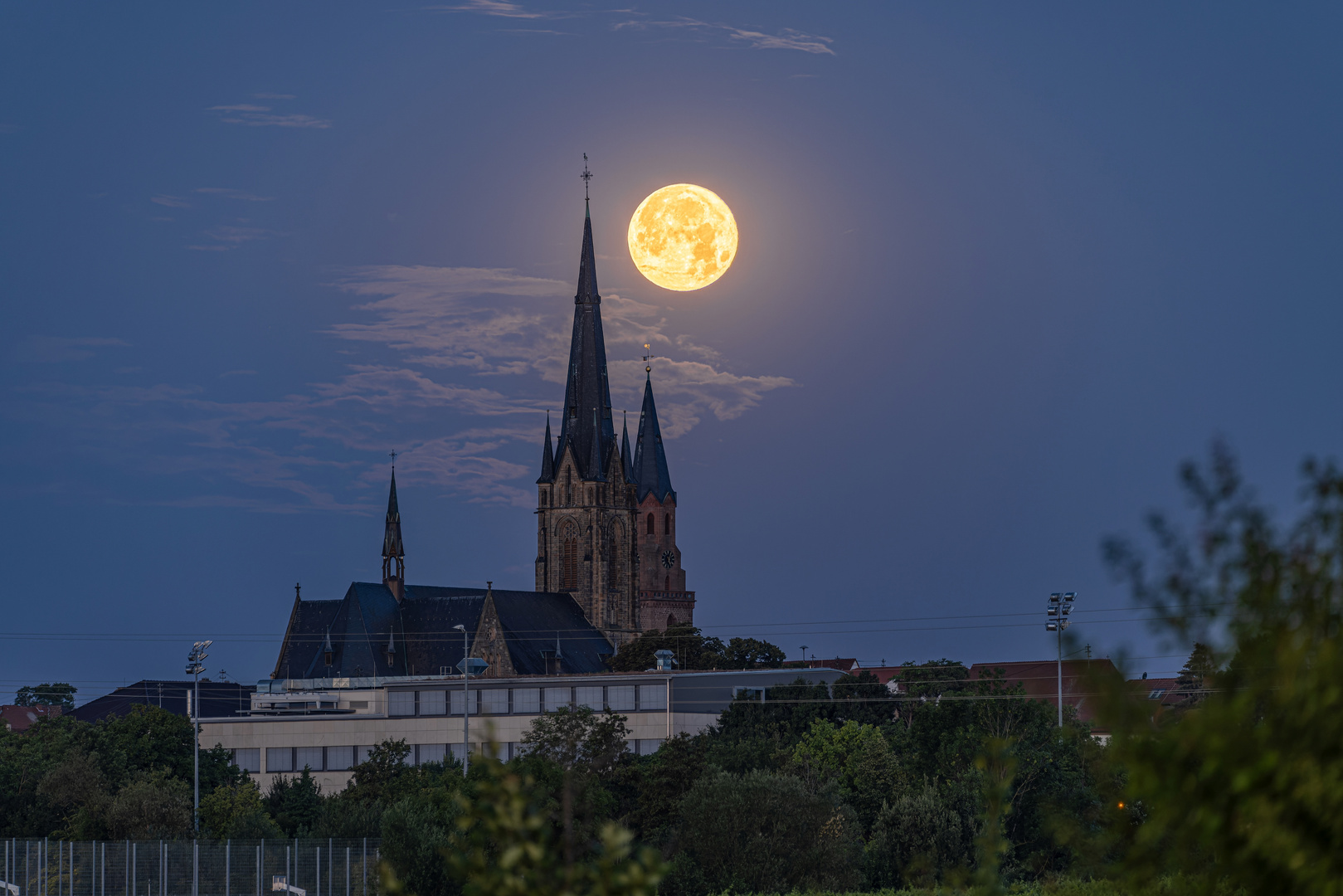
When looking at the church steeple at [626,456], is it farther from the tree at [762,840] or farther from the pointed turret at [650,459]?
the tree at [762,840]

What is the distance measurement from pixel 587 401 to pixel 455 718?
2579 inches

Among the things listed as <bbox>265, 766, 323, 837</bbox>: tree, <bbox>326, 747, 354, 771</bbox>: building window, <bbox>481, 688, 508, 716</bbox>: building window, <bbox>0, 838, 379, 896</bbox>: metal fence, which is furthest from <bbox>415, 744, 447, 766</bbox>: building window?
<bbox>0, 838, 379, 896</bbox>: metal fence

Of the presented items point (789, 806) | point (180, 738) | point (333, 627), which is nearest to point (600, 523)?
point (333, 627)

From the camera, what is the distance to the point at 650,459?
590ft

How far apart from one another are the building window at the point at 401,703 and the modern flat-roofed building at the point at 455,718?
60 mm

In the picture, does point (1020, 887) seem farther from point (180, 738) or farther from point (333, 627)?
point (333, 627)

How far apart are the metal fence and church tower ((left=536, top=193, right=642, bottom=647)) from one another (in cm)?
11319

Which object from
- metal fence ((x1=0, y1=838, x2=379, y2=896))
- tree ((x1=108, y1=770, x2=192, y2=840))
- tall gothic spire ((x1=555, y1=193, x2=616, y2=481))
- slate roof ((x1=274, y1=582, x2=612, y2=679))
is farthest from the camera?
tall gothic spire ((x1=555, y1=193, x2=616, y2=481))

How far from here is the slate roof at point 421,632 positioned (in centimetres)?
14275

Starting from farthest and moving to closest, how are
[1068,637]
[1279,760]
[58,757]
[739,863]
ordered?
[58,757]
[739,863]
[1068,637]
[1279,760]

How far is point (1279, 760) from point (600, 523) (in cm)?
15793

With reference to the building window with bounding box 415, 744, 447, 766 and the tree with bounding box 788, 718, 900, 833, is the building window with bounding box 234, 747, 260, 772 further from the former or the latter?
the tree with bounding box 788, 718, 900, 833

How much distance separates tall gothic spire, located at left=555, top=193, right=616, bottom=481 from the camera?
162625 mm

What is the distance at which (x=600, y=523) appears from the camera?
164m
